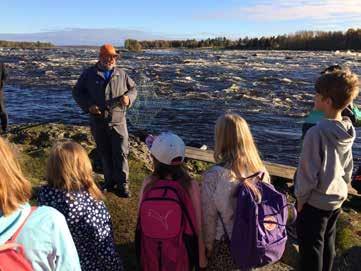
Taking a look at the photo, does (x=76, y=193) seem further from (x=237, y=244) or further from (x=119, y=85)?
(x=119, y=85)

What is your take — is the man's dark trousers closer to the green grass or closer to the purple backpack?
the green grass

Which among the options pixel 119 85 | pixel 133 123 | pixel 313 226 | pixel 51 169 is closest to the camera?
pixel 51 169

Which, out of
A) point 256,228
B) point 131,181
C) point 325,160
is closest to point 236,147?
point 256,228

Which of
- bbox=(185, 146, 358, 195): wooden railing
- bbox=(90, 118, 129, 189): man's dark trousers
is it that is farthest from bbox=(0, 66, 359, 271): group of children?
bbox=(185, 146, 358, 195): wooden railing

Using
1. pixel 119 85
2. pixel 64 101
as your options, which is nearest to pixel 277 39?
pixel 64 101

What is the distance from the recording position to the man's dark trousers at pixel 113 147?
6605mm

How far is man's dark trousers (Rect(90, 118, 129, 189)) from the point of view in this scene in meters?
6.61

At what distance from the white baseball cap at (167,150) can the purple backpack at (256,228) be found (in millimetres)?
Answer: 531

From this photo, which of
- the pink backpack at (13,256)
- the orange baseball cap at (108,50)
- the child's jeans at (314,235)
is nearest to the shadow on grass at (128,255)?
the child's jeans at (314,235)

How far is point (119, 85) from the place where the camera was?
257 inches

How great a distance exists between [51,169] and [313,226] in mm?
2138

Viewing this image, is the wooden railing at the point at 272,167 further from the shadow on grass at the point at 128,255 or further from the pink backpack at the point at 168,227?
the pink backpack at the point at 168,227

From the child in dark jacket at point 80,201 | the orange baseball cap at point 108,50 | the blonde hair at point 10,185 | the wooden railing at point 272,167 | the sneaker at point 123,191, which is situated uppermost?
the orange baseball cap at point 108,50

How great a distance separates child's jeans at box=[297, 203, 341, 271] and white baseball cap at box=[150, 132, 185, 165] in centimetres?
117
